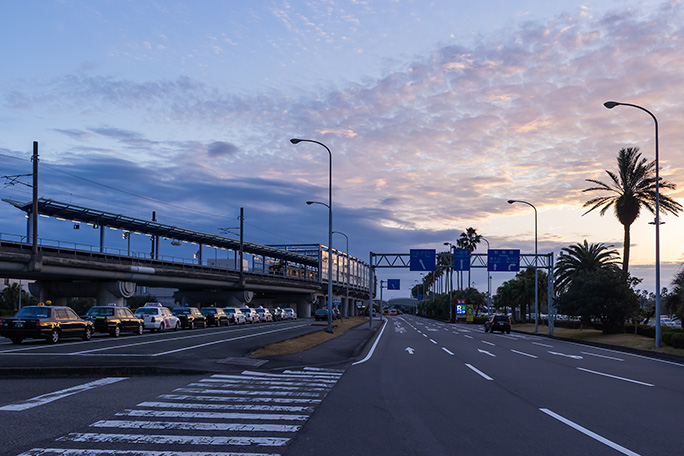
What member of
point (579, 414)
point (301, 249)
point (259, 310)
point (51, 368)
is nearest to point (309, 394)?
point (579, 414)

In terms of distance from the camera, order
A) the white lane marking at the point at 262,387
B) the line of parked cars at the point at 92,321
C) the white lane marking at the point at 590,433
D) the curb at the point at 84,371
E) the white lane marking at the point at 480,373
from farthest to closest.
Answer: the line of parked cars at the point at 92,321
the white lane marking at the point at 480,373
the curb at the point at 84,371
the white lane marking at the point at 262,387
the white lane marking at the point at 590,433

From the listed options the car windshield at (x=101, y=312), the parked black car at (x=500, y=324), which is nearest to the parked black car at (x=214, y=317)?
the car windshield at (x=101, y=312)

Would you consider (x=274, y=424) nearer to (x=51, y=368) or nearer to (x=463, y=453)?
(x=463, y=453)

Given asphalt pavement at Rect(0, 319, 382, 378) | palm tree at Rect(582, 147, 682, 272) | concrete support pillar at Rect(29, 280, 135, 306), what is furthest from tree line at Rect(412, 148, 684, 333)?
concrete support pillar at Rect(29, 280, 135, 306)

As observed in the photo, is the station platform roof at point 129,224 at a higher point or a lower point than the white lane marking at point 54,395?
higher

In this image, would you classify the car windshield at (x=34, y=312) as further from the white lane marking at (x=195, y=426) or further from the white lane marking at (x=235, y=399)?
the white lane marking at (x=195, y=426)

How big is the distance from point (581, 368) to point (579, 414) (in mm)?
10121

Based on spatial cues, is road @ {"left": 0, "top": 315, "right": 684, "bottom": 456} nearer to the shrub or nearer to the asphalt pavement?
the asphalt pavement

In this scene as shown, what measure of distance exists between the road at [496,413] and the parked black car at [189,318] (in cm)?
2875

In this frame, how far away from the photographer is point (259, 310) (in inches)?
2766

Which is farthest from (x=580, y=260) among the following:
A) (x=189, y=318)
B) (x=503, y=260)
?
(x=189, y=318)

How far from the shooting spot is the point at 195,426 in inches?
349

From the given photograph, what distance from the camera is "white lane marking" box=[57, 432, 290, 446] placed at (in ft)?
25.4

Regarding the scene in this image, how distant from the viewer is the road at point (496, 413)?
7.87 meters
